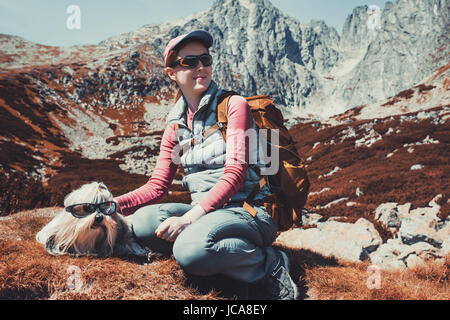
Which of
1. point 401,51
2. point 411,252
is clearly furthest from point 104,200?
point 401,51

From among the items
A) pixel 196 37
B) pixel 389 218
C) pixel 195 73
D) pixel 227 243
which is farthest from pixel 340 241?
pixel 196 37

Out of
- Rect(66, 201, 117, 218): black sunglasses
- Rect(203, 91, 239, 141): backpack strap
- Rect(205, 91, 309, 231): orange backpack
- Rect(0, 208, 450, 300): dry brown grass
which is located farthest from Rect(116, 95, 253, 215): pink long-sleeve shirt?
Rect(0, 208, 450, 300): dry brown grass

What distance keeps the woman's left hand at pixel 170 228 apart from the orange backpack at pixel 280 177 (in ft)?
2.69

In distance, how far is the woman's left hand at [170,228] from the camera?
2.43m

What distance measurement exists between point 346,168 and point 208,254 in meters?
15.7

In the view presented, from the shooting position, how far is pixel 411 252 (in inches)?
205

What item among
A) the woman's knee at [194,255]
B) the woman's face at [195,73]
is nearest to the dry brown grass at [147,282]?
the woman's knee at [194,255]

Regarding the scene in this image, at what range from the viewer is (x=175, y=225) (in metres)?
2.46

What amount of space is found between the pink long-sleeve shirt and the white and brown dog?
31 cm

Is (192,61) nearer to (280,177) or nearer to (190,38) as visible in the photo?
(190,38)

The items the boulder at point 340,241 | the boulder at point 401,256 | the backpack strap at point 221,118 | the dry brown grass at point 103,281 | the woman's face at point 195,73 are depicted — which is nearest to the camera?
the dry brown grass at point 103,281

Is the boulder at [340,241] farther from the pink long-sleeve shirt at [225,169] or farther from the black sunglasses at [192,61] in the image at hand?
the black sunglasses at [192,61]

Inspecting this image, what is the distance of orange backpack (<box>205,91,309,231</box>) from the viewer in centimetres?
302

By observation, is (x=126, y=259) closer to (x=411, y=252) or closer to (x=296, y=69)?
(x=411, y=252)
